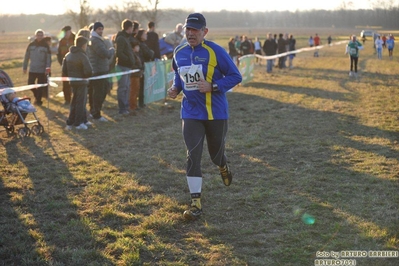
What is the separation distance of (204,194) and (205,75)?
1666mm

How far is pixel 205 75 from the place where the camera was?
5.56 meters

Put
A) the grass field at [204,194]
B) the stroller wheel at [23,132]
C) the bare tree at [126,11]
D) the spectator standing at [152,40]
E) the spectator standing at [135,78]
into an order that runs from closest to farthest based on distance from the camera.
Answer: the grass field at [204,194] < the stroller wheel at [23,132] < the spectator standing at [135,78] < the spectator standing at [152,40] < the bare tree at [126,11]

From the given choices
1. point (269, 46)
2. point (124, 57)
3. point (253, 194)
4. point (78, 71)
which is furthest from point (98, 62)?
point (269, 46)

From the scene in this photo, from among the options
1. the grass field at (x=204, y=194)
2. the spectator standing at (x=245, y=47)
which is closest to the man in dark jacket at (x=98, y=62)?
the grass field at (x=204, y=194)

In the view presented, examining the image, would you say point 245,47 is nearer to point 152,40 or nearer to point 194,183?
point 152,40

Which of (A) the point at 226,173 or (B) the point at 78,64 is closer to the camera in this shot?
(A) the point at 226,173

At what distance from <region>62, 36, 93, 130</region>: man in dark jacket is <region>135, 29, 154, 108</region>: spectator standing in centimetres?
267

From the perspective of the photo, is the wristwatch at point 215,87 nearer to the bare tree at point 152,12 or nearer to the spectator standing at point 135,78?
the spectator standing at point 135,78

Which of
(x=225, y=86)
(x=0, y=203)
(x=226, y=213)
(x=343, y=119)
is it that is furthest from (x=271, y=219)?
(x=343, y=119)

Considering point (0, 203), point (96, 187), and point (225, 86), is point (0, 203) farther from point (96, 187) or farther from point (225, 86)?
point (225, 86)

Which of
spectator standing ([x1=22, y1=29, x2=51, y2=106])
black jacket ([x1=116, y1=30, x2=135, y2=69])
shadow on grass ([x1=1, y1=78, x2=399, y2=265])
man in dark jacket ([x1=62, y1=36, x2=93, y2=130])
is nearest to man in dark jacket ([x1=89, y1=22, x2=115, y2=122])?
black jacket ([x1=116, y1=30, x2=135, y2=69])

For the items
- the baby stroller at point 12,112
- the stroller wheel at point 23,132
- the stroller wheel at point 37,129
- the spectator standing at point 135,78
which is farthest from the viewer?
the spectator standing at point 135,78

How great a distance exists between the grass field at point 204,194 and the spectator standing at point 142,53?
1.59m

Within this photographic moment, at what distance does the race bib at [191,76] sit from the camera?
18.1 ft
